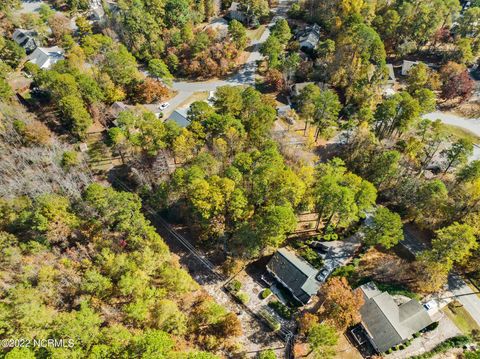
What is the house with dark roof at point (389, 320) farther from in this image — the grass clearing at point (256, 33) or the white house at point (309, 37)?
the grass clearing at point (256, 33)

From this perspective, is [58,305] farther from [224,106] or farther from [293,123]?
[293,123]

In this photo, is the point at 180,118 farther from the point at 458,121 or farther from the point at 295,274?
the point at 458,121

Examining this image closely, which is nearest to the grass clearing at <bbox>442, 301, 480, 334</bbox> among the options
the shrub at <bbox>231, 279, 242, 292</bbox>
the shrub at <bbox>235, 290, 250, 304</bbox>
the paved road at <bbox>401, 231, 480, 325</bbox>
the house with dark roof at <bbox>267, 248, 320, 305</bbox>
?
the paved road at <bbox>401, 231, 480, 325</bbox>

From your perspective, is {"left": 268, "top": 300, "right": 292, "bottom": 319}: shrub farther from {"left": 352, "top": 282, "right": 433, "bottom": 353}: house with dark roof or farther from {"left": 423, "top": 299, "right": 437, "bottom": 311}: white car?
{"left": 423, "top": 299, "right": 437, "bottom": 311}: white car

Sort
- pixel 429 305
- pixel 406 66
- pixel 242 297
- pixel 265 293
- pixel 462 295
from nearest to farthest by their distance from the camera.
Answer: pixel 429 305, pixel 242 297, pixel 265 293, pixel 462 295, pixel 406 66

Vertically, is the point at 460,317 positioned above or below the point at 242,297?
above

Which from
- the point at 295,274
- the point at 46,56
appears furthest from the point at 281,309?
the point at 46,56

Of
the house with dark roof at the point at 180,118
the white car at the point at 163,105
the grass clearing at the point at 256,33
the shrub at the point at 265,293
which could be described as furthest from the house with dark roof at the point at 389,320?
the grass clearing at the point at 256,33

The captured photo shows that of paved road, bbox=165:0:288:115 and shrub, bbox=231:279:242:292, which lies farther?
paved road, bbox=165:0:288:115
